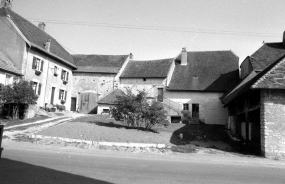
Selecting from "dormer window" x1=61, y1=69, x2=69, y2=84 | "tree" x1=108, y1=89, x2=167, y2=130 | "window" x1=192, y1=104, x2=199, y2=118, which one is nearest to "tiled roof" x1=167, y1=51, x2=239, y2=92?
"window" x1=192, y1=104, x2=199, y2=118

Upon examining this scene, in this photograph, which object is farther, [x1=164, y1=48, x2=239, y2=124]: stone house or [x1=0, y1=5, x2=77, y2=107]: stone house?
[x1=164, y1=48, x2=239, y2=124]: stone house

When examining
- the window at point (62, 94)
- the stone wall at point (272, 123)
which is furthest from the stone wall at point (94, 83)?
the stone wall at point (272, 123)

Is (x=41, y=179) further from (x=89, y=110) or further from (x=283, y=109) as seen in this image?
(x=89, y=110)

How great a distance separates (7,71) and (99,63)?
47.2 feet

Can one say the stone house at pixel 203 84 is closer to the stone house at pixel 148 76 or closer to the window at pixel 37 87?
the stone house at pixel 148 76

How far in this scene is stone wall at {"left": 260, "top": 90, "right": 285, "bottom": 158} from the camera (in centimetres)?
1163

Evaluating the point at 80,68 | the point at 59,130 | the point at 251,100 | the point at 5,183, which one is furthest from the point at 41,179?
the point at 80,68

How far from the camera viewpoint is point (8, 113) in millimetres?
19594

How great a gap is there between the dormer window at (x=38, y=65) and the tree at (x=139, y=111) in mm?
12848

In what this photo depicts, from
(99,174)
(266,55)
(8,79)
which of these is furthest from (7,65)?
(266,55)

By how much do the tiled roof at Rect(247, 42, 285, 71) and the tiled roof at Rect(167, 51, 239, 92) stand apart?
189 inches

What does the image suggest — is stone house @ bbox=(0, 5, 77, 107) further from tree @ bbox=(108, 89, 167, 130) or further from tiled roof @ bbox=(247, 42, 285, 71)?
tiled roof @ bbox=(247, 42, 285, 71)

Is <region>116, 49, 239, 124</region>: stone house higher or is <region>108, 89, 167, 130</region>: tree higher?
<region>116, 49, 239, 124</region>: stone house

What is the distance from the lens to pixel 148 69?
31.6 metres
